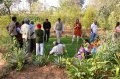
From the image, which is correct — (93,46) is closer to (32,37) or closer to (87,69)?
(32,37)

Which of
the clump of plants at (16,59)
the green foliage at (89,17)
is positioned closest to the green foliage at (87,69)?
the clump of plants at (16,59)

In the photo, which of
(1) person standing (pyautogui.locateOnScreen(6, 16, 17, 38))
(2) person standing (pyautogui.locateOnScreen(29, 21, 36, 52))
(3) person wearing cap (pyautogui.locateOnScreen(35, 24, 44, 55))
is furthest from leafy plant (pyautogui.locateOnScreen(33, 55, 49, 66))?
(1) person standing (pyautogui.locateOnScreen(6, 16, 17, 38))

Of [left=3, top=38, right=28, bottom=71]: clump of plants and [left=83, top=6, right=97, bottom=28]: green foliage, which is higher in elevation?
[left=83, top=6, right=97, bottom=28]: green foliage

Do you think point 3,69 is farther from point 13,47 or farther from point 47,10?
A: point 47,10

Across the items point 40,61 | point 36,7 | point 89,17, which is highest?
point 36,7

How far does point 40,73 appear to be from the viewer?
777cm

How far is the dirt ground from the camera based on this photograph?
759cm

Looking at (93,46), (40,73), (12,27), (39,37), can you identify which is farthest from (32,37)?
(40,73)

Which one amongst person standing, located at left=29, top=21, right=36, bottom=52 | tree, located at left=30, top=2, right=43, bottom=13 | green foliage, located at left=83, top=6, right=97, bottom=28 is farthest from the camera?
tree, located at left=30, top=2, right=43, bottom=13

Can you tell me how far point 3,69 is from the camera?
26.3ft

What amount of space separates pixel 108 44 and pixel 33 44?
4.24 m

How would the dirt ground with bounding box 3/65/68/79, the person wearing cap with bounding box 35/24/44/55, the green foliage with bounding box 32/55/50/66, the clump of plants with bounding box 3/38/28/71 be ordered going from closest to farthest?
the dirt ground with bounding box 3/65/68/79
the clump of plants with bounding box 3/38/28/71
the green foliage with bounding box 32/55/50/66
the person wearing cap with bounding box 35/24/44/55

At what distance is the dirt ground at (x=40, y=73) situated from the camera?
759cm

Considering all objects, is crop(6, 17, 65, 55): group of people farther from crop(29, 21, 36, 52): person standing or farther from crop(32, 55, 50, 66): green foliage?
crop(32, 55, 50, 66): green foliage
